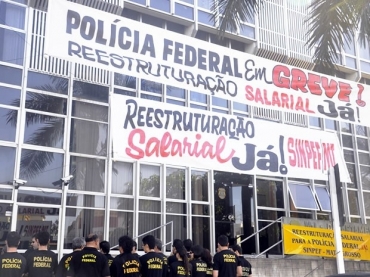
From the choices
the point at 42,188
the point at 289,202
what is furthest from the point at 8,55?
Result: the point at 289,202

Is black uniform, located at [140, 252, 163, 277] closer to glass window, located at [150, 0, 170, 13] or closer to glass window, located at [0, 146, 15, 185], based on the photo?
glass window, located at [0, 146, 15, 185]

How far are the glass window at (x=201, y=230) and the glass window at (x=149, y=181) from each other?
1.34m

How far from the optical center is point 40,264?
6355 mm

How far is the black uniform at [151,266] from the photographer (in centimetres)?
687

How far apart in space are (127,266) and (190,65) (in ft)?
11.7

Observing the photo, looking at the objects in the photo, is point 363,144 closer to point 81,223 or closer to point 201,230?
point 201,230

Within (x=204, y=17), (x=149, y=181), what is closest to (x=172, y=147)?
(x=149, y=181)

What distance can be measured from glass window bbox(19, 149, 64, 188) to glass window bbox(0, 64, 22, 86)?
1.61 m

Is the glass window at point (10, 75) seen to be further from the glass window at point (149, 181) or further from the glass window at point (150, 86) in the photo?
the glass window at point (149, 181)

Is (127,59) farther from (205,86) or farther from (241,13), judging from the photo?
(241,13)

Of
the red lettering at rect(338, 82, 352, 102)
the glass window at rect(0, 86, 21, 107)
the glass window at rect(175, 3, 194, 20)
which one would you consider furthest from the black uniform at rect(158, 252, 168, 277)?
the glass window at rect(175, 3, 194, 20)

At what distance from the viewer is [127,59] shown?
7.66m

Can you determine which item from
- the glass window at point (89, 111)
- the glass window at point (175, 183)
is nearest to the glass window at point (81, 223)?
the glass window at point (175, 183)

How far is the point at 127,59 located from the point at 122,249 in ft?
9.70
